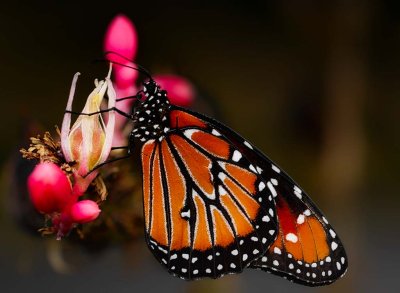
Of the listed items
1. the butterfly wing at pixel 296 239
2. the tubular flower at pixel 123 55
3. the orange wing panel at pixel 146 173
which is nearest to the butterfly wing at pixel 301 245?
the butterfly wing at pixel 296 239

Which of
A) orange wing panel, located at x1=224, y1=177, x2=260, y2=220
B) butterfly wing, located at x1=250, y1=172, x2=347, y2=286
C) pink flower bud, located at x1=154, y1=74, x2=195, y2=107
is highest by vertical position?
pink flower bud, located at x1=154, y1=74, x2=195, y2=107

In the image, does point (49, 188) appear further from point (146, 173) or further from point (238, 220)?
point (238, 220)

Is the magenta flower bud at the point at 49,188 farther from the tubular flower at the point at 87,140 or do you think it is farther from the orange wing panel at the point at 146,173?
the orange wing panel at the point at 146,173

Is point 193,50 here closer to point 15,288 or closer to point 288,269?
point 15,288

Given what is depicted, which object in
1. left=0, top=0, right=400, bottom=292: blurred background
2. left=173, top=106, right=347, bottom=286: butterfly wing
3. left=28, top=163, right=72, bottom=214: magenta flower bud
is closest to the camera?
left=28, top=163, right=72, bottom=214: magenta flower bud

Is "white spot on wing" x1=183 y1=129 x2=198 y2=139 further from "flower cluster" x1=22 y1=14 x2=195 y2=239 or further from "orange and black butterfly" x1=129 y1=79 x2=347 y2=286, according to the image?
"flower cluster" x1=22 y1=14 x2=195 y2=239

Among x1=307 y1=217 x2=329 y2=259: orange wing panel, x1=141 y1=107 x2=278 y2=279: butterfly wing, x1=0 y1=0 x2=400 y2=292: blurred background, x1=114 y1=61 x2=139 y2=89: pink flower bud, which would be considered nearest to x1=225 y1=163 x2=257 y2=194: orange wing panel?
x1=141 y1=107 x2=278 y2=279: butterfly wing

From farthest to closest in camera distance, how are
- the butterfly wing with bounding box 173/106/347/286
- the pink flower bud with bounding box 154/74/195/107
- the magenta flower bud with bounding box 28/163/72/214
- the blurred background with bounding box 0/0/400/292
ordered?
the blurred background with bounding box 0/0/400/292 < the pink flower bud with bounding box 154/74/195/107 < the butterfly wing with bounding box 173/106/347/286 < the magenta flower bud with bounding box 28/163/72/214
